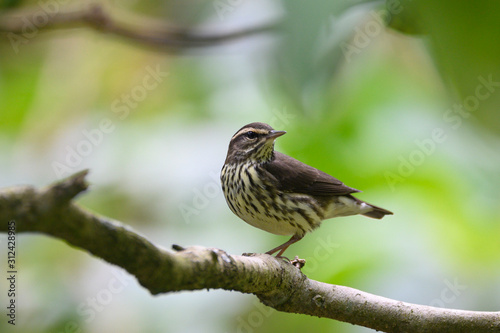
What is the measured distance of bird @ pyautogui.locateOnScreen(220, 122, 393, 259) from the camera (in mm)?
3938

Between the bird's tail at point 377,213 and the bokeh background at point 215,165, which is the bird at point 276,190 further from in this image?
the bokeh background at point 215,165

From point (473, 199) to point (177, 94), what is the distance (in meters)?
2.59

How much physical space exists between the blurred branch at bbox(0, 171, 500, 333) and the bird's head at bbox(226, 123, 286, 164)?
1.37 metres

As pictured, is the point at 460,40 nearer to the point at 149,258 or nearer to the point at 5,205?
the point at 149,258

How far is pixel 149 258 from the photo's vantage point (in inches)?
61.5

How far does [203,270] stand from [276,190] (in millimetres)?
2179

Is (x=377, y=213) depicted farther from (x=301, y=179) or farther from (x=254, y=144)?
(x=254, y=144)

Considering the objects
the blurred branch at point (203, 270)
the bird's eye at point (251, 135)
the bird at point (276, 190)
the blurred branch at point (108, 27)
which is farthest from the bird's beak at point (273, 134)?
the blurred branch at point (203, 270)

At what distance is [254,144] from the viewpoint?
425 cm

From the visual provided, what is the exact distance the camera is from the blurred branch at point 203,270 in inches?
48.3

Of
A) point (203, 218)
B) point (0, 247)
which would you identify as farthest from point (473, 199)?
point (0, 247)

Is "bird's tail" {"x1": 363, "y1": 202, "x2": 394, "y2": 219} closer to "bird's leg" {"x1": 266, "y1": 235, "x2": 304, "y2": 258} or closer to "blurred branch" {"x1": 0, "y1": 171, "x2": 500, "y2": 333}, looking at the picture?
"bird's leg" {"x1": 266, "y1": 235, "x2": 304, "y2": 258}

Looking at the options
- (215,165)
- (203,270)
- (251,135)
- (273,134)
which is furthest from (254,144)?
(203,270)

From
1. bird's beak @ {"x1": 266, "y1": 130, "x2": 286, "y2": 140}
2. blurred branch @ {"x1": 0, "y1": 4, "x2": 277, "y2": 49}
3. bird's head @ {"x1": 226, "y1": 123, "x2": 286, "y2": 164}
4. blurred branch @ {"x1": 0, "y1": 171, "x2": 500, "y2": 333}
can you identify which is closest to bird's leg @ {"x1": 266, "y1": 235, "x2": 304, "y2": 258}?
bird's head @ {"x1": 226, "y1": 123, "x2": 286, "y2": 164}
